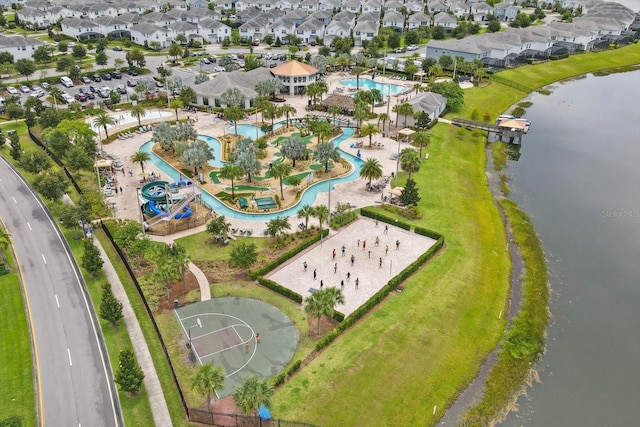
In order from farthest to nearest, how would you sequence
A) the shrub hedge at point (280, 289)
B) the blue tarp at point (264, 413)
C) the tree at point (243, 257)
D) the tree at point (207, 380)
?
the tree at point (243, 257), the shrub hedge at point (280, 289), the blue tarp at point (264, 413), the tree at point (207, 380)

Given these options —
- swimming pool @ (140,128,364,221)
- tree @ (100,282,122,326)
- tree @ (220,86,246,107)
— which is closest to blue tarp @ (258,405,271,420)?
tree @ (100,282,122,326)

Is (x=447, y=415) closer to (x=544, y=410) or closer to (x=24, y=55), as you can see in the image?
(x=544, y=410)

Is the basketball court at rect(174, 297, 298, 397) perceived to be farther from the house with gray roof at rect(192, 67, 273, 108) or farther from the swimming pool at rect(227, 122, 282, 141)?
the house with gray roof at rect(192, 67, 273, 108)

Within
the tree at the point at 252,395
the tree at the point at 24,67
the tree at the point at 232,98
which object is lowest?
the tree at the point at 252,395

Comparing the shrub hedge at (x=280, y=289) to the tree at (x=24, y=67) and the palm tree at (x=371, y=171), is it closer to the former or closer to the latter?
the palm tree at (x=371, y=171)

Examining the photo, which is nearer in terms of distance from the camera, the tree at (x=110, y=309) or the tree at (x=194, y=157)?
the tree at (x=110, y=309)

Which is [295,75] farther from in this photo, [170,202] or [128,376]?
[128,376]

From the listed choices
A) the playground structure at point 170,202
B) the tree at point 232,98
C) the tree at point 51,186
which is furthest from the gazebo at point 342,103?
the tree at point 51,186

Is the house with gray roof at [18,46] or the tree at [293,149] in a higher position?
the house with gray roof at [18,46]

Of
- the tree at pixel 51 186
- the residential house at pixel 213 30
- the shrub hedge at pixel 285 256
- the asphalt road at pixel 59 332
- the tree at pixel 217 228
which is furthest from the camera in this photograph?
the residential house at pixel 213 30
